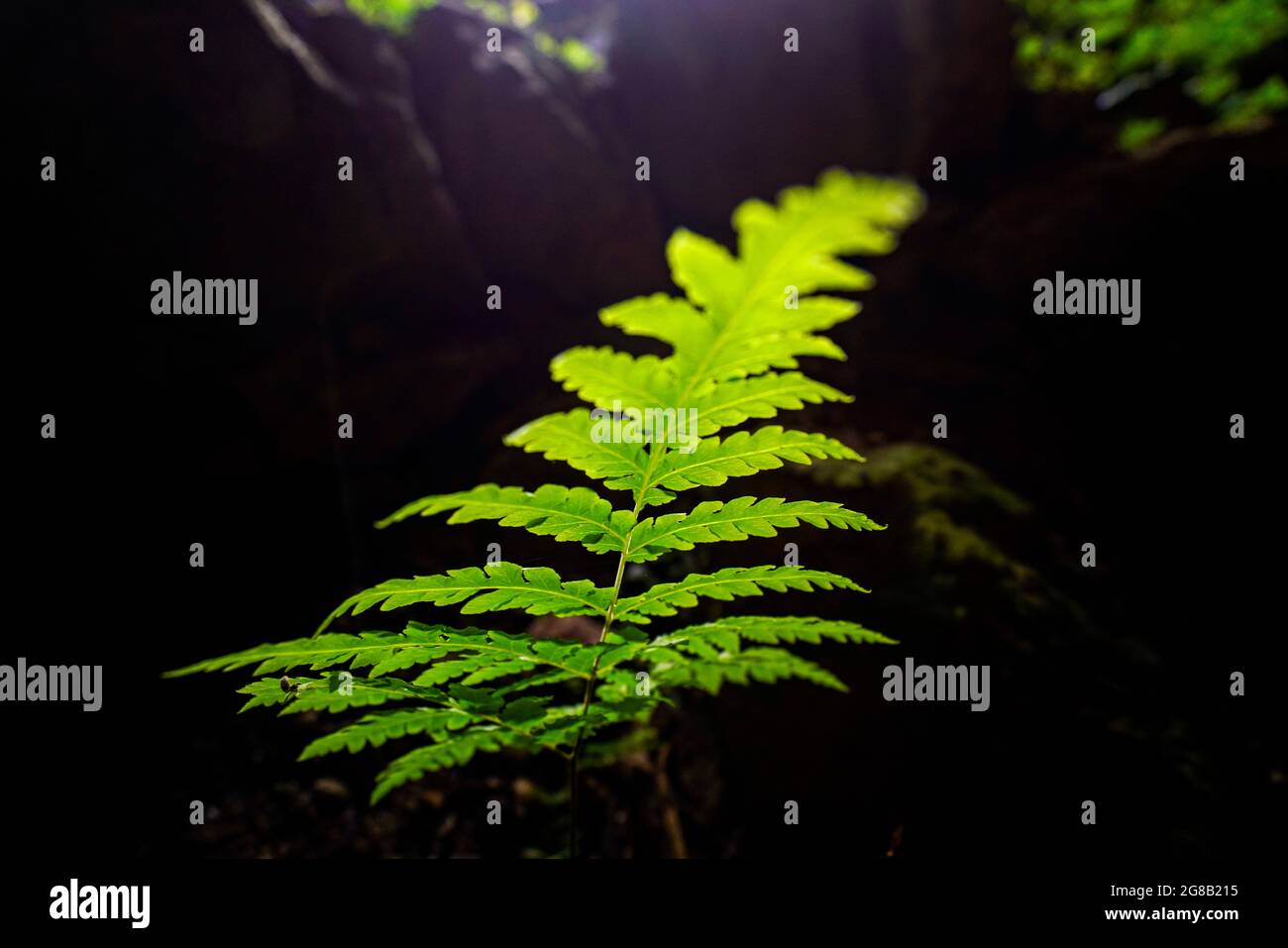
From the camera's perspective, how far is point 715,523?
131 cm

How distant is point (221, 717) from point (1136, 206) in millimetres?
8253

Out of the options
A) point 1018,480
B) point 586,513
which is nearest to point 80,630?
point 586,513

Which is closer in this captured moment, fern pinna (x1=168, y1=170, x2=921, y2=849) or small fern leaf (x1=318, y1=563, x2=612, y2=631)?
fern pinna (x1=168, y1=170, x2=921, y2=849)

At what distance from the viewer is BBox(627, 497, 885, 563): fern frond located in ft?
4.21

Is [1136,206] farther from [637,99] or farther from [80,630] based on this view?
[80,630]

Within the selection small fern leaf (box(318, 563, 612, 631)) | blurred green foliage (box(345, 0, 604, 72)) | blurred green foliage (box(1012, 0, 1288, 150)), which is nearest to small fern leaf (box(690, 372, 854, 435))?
small fern leaf (box(318, 563, 612, 631))

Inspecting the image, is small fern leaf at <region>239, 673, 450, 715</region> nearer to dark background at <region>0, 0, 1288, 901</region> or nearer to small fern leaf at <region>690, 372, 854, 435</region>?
small fern leaf at <region>690, 372, 854, 435</region>

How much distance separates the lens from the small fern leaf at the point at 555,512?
1.29 meters

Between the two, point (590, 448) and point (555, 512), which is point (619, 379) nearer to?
point (590, 448)

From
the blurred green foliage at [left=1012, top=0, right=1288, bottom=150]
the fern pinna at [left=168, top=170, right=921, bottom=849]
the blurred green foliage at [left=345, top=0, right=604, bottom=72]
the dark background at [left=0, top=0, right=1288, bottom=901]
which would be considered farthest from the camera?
the blurred green foliage at [left=345, top=0, right=604, bottom=72]

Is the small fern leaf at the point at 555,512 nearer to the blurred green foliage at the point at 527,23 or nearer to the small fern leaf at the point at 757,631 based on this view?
the small fern leaf at the point at 757,631

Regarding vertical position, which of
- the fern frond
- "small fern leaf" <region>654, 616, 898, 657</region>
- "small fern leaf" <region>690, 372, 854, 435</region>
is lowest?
Result: "small fern leaf" <region>654, 616, 898, 657</region>

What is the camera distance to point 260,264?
14.9ft

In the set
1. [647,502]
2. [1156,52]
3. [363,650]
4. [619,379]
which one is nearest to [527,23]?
[1156,52]
